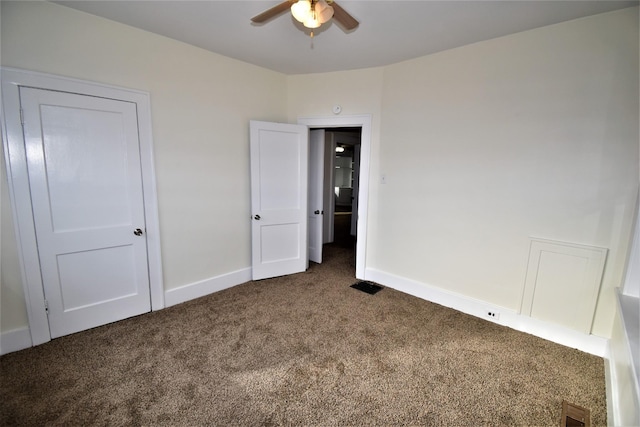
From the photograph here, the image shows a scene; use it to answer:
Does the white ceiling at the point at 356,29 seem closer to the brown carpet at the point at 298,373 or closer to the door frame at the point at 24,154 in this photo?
the door frame at the point at 24,154

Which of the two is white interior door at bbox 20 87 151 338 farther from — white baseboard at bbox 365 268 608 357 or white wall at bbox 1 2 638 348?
white baseboard at bbox 365 268 608 357

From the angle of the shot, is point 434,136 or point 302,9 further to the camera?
point 434,136

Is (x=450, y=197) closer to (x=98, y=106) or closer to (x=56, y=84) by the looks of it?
Answer: (x=98, y=106)

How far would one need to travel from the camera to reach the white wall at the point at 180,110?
2.11 metres

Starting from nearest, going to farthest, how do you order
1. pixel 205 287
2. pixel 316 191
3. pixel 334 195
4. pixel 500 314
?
1. pixel 500 314
2. pixel 205 287
3. pixel 316 191
4. pixel 334 195

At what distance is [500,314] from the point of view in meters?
2.67

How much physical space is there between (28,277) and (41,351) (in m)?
0.59

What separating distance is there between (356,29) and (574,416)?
3125 mm

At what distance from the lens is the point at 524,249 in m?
2.51

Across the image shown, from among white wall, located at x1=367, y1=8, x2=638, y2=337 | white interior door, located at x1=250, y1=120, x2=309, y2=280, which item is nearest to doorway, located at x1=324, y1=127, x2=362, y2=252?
white interior door, located at x1=250, y1=120, x2=309, y2=280

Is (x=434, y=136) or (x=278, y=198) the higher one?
(x=434, y=136)

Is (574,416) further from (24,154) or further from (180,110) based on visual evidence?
(24,154)

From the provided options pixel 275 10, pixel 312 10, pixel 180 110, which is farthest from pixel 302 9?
pixel 180 110

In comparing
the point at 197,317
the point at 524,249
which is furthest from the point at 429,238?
the point at 197,317
